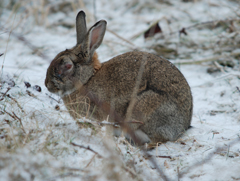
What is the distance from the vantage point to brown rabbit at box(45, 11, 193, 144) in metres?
3.62

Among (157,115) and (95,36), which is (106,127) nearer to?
(157,115)

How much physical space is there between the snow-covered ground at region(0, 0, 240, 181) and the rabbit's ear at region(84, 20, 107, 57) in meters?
0.85

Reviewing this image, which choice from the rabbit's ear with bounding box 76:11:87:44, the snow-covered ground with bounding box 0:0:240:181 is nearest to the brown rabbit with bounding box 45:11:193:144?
the rabbit's ear with bounding box 76:11:87:44

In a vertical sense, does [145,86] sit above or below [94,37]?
below

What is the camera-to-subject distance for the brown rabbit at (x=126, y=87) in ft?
11.9

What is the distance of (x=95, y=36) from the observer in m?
3.97

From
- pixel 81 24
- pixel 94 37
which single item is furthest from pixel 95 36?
pixel 81 24

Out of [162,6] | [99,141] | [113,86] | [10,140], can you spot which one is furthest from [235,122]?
[162,6]

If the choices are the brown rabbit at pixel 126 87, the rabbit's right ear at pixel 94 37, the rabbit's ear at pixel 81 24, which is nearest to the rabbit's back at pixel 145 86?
the brown rabbit at pixel 126 87

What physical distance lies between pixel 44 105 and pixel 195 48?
13.4 ft

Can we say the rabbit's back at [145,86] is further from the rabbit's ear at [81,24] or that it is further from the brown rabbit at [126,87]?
the rabbit's ear at [81,24]

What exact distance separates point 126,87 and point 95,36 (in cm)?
88

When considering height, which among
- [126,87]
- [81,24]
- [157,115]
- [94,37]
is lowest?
[157,115]

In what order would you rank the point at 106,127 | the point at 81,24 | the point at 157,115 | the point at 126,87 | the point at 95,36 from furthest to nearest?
the point at 81,24 < the point at 95,36 < the point at 126,87 < the point at 157,115 < the point at 106,127
